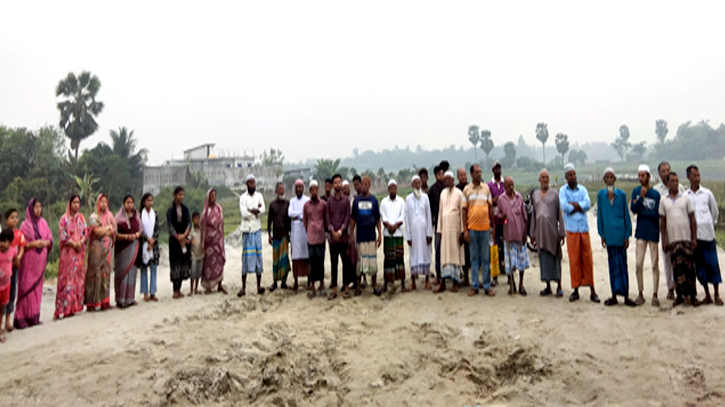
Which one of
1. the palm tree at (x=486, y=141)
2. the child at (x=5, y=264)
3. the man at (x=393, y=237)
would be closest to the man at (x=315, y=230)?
the man at (x=393, y=237)

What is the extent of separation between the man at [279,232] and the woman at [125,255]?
6.56ft

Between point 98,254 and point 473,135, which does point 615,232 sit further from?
point 473,135

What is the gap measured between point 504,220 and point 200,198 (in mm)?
23045

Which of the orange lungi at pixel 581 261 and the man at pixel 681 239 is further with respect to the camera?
the orange lungi at pixel 581 261

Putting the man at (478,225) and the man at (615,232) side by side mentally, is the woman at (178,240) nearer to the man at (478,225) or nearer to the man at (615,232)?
the man at (478,225)

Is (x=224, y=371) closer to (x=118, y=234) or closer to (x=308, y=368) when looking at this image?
(x=308, y=368)

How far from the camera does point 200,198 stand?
1045 inches

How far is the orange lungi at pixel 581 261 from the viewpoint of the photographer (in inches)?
235

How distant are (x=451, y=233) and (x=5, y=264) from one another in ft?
18.2

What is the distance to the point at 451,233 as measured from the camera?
6.50 metres

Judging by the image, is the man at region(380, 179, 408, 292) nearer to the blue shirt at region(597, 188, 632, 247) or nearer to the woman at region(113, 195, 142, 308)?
the blue shirt at region(597, 188, 632, 247)

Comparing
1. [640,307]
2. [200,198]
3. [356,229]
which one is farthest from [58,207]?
[640,307]

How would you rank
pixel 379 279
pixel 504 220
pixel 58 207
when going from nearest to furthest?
pixel 504 220, pixel 379 279, pixel 58 207

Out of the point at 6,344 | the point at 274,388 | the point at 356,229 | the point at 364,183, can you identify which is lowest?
the point at 274,388
